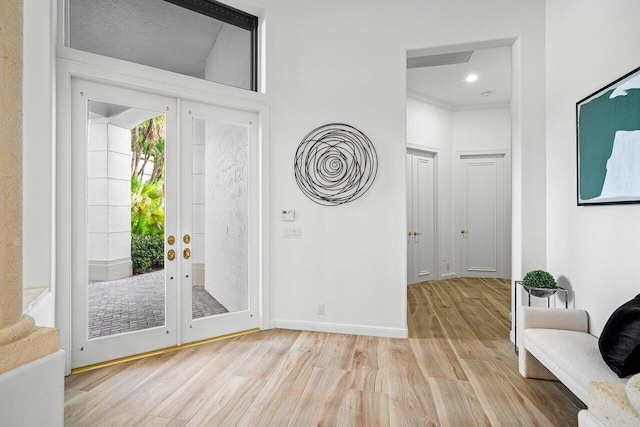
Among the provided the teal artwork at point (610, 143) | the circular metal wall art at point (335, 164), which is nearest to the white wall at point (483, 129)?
the circular metal wall art at point (335, 164)

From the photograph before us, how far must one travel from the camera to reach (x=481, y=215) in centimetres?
639

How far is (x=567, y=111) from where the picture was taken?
2672mm

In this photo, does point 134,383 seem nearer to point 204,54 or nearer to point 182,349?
point 182,349

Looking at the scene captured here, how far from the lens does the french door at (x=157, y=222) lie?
2643 millimetres

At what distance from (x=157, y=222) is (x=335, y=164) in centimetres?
165

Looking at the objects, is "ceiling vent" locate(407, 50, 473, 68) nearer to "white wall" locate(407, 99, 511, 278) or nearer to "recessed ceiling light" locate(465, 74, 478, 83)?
"recessed ceiling light" locate(465, 74, 478, 83)

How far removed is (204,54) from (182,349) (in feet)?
8.45

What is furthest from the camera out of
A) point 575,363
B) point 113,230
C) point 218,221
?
point 218,221

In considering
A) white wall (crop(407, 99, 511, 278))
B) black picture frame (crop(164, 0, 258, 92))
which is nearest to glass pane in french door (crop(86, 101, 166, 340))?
black picture frame (crop(164, 0, 258, 92))

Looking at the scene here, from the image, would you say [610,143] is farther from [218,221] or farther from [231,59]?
[231,59]

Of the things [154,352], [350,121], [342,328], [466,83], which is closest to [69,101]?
[154,352]

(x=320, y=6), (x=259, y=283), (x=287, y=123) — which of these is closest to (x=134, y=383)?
(x=259, y=283)

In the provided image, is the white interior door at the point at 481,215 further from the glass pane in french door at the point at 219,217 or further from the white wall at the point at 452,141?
the glass pane in french door at the point at 219,217

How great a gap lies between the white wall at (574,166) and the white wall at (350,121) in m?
0.36
